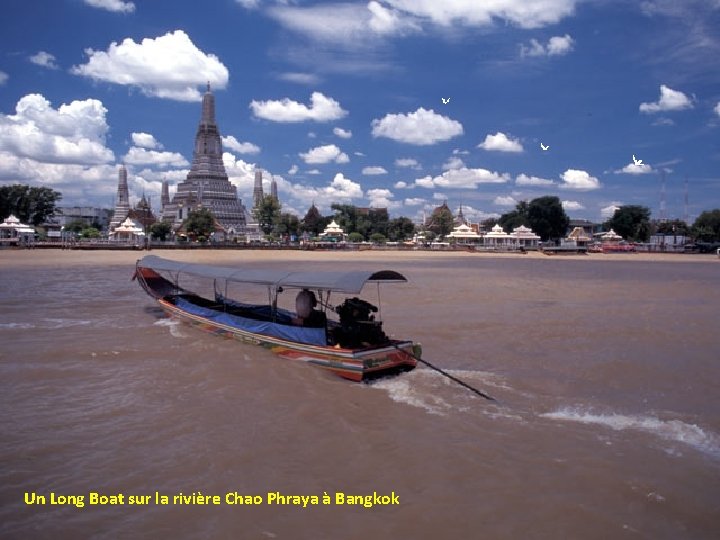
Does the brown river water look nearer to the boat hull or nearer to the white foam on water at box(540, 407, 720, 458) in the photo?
the white foam on water at box(540, 407, 720, 458)

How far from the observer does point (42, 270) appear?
86.8ft

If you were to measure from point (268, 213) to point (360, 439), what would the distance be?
5637cm

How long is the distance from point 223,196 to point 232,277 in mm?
62384

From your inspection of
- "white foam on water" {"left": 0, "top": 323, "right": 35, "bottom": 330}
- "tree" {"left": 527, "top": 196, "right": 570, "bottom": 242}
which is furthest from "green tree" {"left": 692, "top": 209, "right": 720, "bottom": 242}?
"white foam on water" {"left": 0, "top": 323, "right": 35, "bottom": 330}

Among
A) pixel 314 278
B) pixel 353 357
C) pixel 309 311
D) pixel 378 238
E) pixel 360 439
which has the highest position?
pixel 378 238

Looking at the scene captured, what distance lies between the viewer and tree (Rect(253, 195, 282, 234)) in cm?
6066

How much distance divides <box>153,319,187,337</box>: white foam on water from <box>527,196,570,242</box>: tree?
6745 centimetres

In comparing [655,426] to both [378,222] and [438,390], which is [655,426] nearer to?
[438,390]

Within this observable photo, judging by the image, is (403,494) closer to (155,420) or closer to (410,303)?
(155,420)

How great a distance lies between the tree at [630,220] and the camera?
260ft

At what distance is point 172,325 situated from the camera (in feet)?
42.3

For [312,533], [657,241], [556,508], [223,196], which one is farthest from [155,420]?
[657,241]

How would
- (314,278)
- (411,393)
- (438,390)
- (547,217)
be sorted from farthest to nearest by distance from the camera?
(547,217) < (314,278) < (438,390) < (411,393)

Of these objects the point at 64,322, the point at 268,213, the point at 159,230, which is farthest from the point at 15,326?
the point at 268,213
